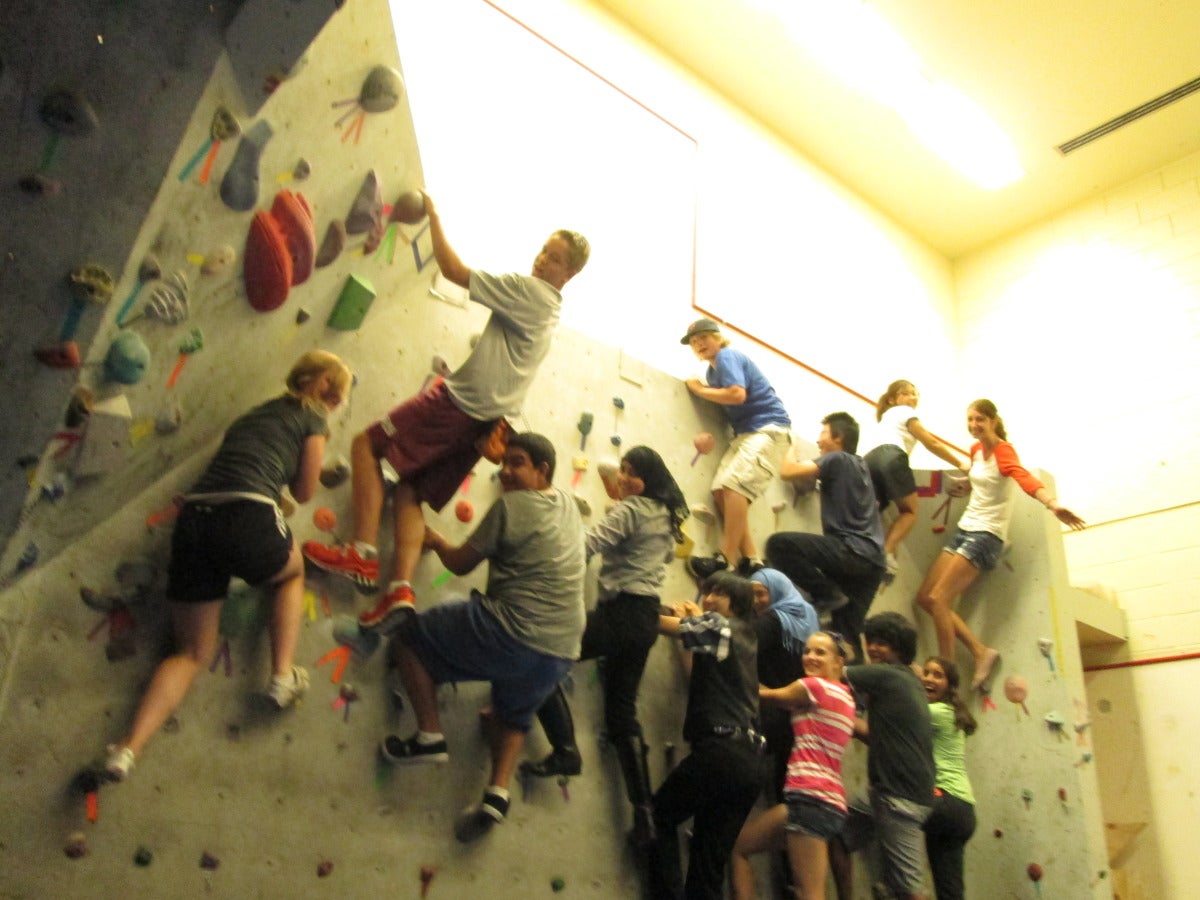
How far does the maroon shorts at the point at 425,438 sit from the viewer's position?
366 centimetres

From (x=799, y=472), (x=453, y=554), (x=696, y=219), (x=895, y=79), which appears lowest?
(x=453, y=554)

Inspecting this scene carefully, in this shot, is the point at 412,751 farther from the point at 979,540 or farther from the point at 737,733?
the point at 979,540

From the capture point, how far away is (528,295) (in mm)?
3895

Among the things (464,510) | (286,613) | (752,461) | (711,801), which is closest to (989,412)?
(752,461)

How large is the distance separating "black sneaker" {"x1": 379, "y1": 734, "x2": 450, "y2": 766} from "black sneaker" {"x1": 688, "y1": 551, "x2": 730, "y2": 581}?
157cm

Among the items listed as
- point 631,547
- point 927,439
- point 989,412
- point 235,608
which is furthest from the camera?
point 927,439

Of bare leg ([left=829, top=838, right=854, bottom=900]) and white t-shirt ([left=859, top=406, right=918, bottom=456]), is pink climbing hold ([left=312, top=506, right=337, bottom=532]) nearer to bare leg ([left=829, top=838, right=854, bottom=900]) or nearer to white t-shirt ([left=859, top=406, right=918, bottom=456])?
bare leg ([left=829, top=838, right=854, bottom=900])

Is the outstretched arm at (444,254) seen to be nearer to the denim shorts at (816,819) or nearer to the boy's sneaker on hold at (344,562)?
the boy's sneaker on hold at (344,562)

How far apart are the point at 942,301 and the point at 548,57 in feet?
13.0

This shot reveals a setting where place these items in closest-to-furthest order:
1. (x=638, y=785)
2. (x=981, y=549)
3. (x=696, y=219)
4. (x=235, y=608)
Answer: (x=235, y=608), (x=638, y=785), (x=981, y=549), (x=696, y=219)

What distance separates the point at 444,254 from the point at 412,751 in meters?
1.66

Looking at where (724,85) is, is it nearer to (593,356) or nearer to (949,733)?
(593,356)

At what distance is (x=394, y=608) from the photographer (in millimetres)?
3371

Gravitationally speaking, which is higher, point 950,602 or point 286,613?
point 950,602
